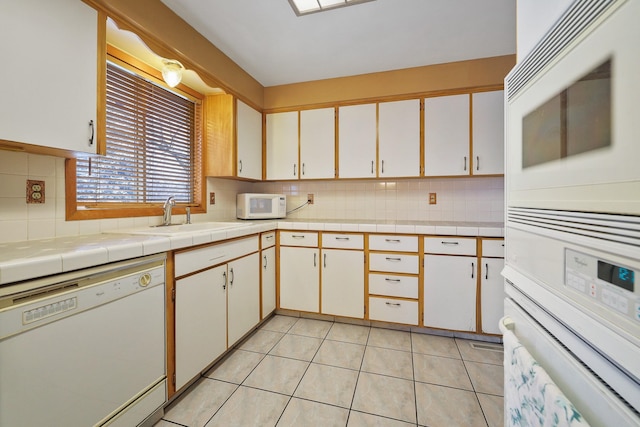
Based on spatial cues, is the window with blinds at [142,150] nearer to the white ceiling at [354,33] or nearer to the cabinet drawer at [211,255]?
the white ceiling at [354,33]

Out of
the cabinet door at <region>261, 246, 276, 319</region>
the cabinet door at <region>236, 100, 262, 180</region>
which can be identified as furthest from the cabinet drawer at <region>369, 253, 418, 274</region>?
the cabinet door at <region>236, 100, 262, 180</region>

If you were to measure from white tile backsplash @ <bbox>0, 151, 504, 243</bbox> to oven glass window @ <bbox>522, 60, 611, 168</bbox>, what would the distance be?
6.72ft

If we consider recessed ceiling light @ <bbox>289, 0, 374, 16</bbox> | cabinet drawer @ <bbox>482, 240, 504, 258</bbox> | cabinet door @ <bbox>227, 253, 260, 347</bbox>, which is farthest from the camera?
cabinet drawer @ <bbox>482, 240, 504, 258</bbox>

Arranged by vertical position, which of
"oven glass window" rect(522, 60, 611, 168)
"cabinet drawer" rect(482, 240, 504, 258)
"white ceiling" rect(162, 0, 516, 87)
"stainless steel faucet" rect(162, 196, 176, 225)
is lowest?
"cabinet drawer" rect(482, 240, 504, 258)

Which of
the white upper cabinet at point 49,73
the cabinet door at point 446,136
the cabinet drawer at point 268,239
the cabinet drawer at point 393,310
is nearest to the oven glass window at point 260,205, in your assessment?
the cabinet drawer at point 268,239

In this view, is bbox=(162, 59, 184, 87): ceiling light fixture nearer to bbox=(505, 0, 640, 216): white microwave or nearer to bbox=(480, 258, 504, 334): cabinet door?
bbox=(505, 0, 640, 216): white microwave

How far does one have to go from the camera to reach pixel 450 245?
7.12 ft

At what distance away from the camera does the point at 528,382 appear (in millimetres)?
625

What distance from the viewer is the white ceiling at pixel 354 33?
1.74m

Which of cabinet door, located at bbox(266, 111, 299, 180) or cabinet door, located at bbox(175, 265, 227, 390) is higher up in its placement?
cabinet door, located at bbox(266, 111, 299, 180)

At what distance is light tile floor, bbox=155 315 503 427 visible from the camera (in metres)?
1.38

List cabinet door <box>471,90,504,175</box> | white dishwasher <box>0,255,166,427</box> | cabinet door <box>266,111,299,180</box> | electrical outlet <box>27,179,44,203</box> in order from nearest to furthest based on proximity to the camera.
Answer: white dishwasher <box>0,255,166,427</box> → electrical outlet <box>27,179,44,203</box> → cabinet door <box>471,90,504,175</box> → cabinet door <box>266,111,299,180</box>

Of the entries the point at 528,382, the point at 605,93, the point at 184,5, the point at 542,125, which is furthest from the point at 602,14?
the point at 184,5

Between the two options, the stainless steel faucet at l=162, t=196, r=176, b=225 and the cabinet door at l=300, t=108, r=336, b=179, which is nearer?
the stainless steel faucet at l=162, t=196, r=176, b=225
